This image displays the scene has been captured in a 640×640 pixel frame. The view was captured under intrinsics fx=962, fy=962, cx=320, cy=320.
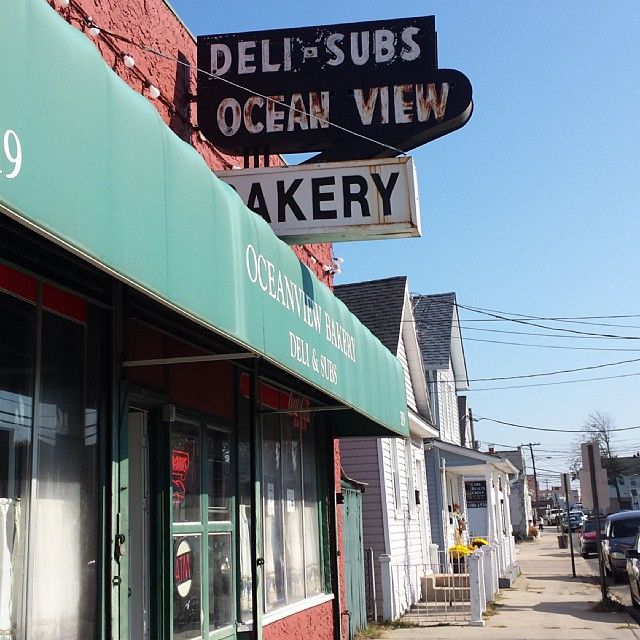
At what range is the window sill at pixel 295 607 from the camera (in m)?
9.03

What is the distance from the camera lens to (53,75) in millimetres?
3758

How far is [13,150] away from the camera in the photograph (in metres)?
3.38

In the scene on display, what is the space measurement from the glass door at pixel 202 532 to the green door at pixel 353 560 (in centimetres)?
521

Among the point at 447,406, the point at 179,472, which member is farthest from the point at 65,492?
the point at 447,406

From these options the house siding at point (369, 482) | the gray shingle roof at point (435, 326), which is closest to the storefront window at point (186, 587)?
the house siding at point (369, 482)

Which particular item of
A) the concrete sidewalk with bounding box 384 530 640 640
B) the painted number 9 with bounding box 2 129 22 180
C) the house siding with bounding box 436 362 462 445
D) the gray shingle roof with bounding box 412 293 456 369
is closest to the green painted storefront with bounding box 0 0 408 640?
the painted number 9 with bounding box 2 129 22 180

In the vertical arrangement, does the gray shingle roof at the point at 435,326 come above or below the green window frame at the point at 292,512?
above

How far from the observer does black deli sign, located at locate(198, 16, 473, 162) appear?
8.72 m

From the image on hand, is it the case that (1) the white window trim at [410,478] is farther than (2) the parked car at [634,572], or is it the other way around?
(1) the white window trim at [410,478]

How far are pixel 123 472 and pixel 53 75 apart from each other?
316cm

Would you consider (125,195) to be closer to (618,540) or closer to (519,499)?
(618,540)

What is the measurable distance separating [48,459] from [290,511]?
5202mm

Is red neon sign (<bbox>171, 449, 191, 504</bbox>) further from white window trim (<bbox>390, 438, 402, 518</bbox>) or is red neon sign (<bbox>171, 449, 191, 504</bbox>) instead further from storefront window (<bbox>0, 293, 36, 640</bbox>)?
white window trim (<bbox>390, 438, 402, 518</bbox>)

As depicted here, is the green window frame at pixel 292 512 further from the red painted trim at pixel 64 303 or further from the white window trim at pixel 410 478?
the white window trim at pixel 410 478
